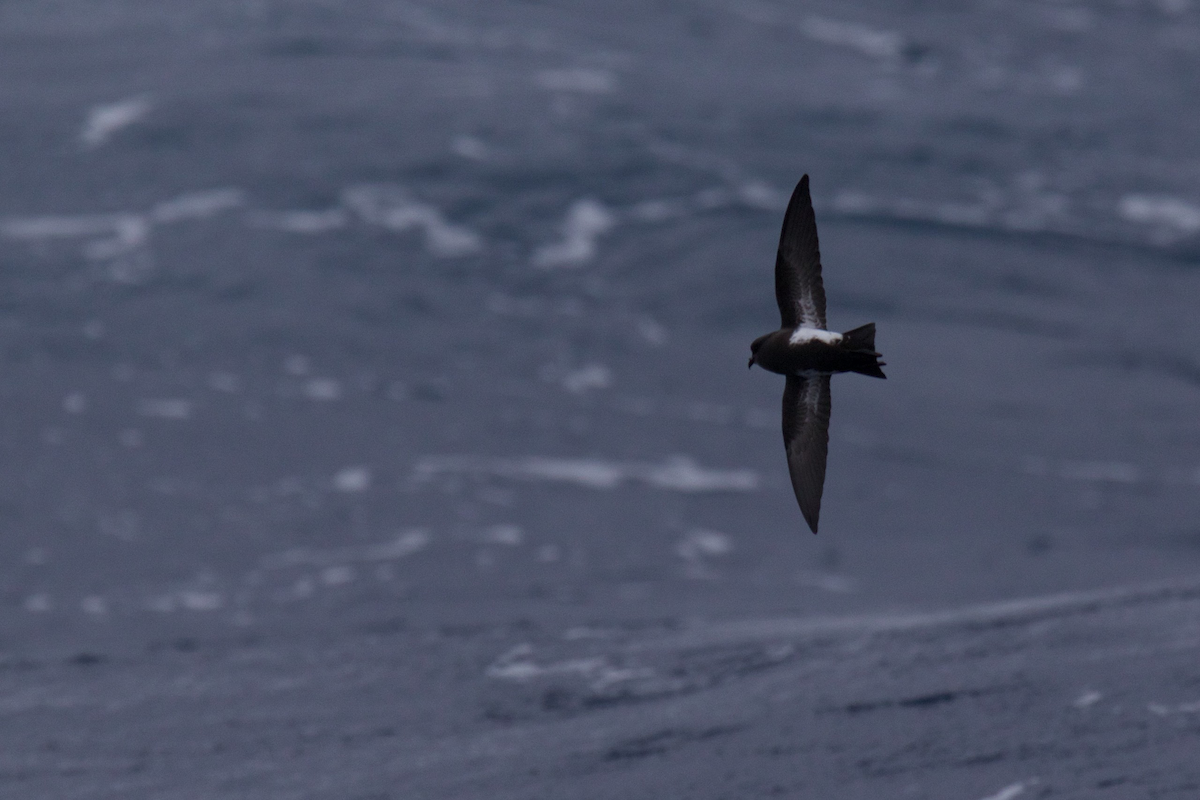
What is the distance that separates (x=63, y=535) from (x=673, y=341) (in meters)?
7.71

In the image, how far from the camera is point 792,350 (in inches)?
333

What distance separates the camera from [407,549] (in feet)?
57.6

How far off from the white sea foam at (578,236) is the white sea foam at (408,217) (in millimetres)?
985

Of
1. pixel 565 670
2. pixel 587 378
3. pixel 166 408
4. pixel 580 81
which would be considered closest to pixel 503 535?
pixel 587 378

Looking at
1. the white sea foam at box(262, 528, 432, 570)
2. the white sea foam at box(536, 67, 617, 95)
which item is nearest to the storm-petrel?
the white sea foam at box(262, 528, 432, 570)

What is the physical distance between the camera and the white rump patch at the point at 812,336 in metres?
8.27

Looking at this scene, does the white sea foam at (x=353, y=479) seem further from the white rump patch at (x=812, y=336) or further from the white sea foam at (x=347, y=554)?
the white rump patch at (x=812, y=336)

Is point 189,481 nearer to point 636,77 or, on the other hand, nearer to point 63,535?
point 63,535

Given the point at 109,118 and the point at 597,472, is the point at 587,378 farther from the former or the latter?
the point at 109,118

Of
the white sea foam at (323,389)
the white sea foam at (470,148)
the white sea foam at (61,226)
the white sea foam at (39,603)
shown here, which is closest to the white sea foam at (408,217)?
the white sea foam at (470,148)

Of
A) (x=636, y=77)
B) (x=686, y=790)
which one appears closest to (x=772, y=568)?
(x=686, y=790)

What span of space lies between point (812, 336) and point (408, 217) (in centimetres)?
1607

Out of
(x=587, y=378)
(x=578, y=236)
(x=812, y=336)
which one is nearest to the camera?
(x=812, y=336)

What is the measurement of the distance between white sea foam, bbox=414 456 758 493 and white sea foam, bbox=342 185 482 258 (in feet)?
15.4
